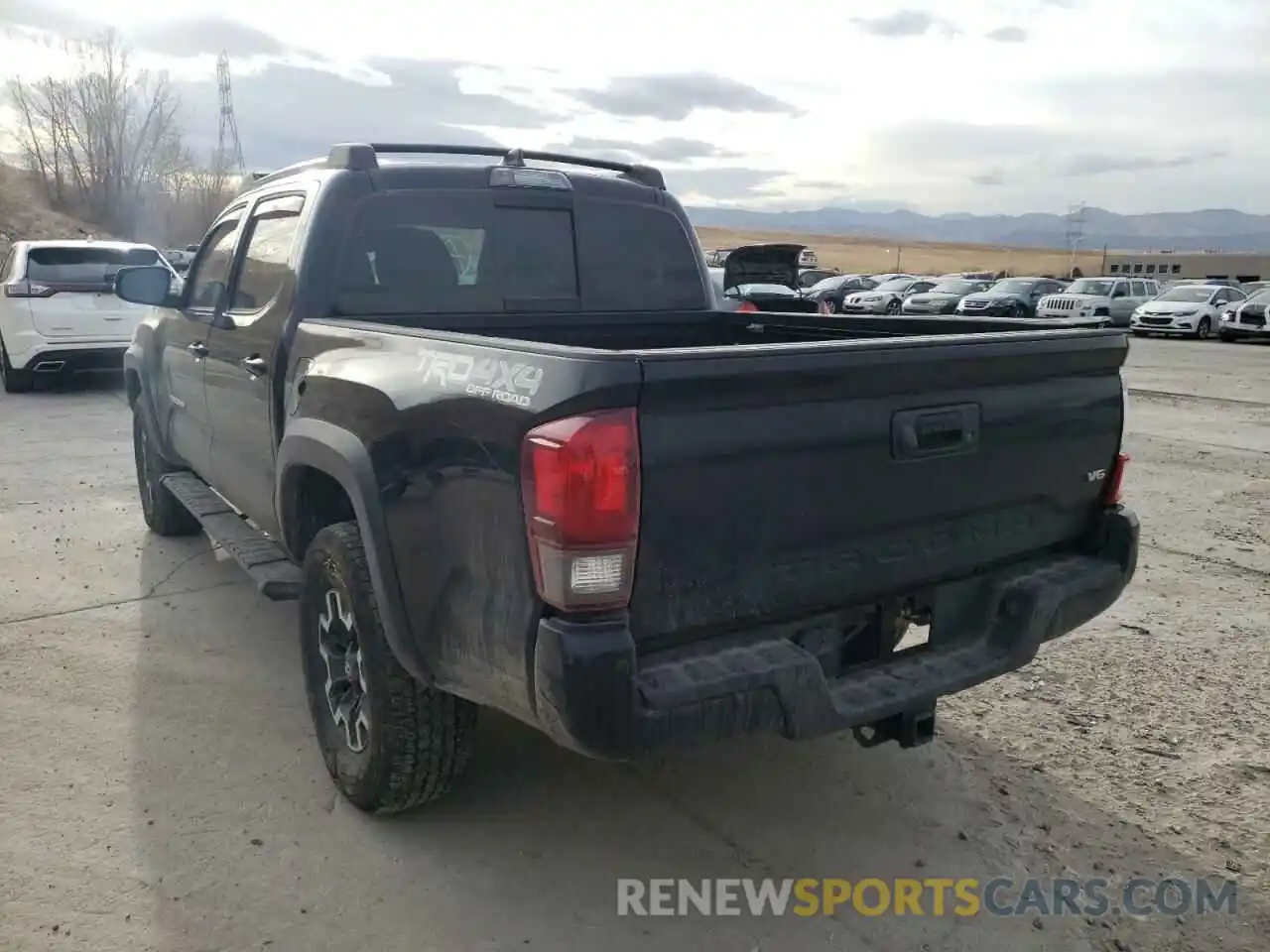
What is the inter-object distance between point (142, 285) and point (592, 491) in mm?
3542

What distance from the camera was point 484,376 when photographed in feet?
8.44

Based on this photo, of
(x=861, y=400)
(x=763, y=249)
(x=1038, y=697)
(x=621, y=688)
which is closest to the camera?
(x=621, y=688)

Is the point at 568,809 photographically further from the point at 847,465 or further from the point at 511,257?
the point at 511,257

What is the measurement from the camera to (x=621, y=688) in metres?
2.35

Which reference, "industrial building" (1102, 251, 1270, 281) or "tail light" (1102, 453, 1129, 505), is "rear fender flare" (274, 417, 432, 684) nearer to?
"tail light" (1102, 453, 1129, 505)

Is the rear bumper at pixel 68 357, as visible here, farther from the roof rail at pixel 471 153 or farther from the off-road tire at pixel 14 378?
the roof rail at pixel 471 153

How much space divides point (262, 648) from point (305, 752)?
1.08 metres

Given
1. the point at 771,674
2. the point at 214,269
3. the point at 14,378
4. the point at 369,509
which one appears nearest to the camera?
the point at 771,674

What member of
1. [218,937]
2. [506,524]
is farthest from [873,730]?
[218,937]

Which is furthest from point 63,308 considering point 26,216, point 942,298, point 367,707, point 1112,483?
point 26,216

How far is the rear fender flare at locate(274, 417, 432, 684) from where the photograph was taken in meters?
2.88

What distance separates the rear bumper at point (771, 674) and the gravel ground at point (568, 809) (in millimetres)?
637

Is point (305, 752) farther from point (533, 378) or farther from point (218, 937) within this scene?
point (533, 378)

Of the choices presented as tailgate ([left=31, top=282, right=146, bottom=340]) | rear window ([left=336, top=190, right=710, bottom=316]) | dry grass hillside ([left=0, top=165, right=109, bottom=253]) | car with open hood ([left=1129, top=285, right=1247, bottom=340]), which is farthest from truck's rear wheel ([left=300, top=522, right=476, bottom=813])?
dry grass hillside ([left=0, top=165, right=109, bottom=253])
